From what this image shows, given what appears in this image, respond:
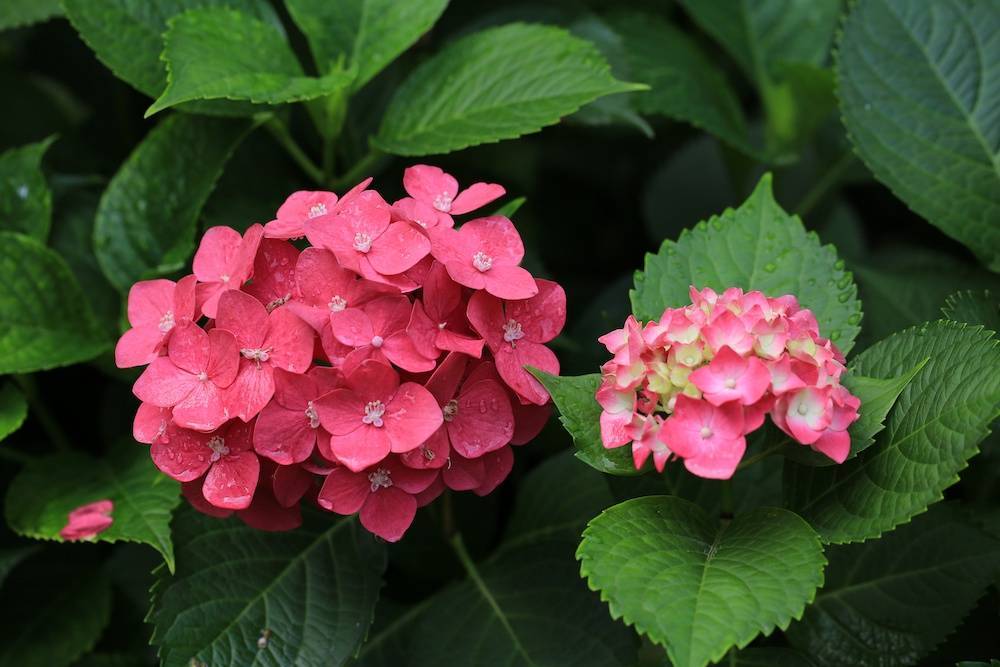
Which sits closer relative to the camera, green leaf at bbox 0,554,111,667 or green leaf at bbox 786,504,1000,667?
green leaf at bbox 786,504,1000,667

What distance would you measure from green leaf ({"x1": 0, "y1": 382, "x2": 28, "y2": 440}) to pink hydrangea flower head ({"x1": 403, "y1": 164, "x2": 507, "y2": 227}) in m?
0.58

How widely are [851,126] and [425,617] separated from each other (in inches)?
35.3

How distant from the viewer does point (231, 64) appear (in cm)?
127

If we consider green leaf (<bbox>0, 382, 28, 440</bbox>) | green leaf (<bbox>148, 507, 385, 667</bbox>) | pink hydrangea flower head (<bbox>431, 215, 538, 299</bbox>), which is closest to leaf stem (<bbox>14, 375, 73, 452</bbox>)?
green leaf (<bbox>0, 382, 28, 440</bbox>)

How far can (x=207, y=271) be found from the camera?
3.60 ft

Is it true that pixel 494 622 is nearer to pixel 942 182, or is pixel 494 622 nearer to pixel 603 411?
pixel 603 411

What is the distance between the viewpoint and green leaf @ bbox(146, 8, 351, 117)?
1.20 metres

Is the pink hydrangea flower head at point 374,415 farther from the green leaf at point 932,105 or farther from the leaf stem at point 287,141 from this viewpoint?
the green leaf at point 932,105

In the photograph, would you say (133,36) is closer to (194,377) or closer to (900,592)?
(194,377)

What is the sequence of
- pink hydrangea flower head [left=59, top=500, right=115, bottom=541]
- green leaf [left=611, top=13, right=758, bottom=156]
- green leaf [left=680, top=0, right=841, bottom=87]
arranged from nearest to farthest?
pink hydrangea flower head [left=59, top=500, right=115, bottom=541]
green leaf [left=611, top=13, right=758, bottom=156]
green leaf [left=680, top=0, right=841, bottom=87]

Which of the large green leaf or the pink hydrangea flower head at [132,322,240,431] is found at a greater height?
the large green leaf

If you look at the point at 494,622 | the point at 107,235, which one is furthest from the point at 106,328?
the point at 494,622

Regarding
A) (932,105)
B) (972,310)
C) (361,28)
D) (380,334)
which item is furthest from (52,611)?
(932,105)

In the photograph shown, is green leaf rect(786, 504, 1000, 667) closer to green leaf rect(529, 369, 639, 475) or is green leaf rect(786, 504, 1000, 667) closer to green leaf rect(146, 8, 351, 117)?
green leaf rect(529, 369, 639, 475)
